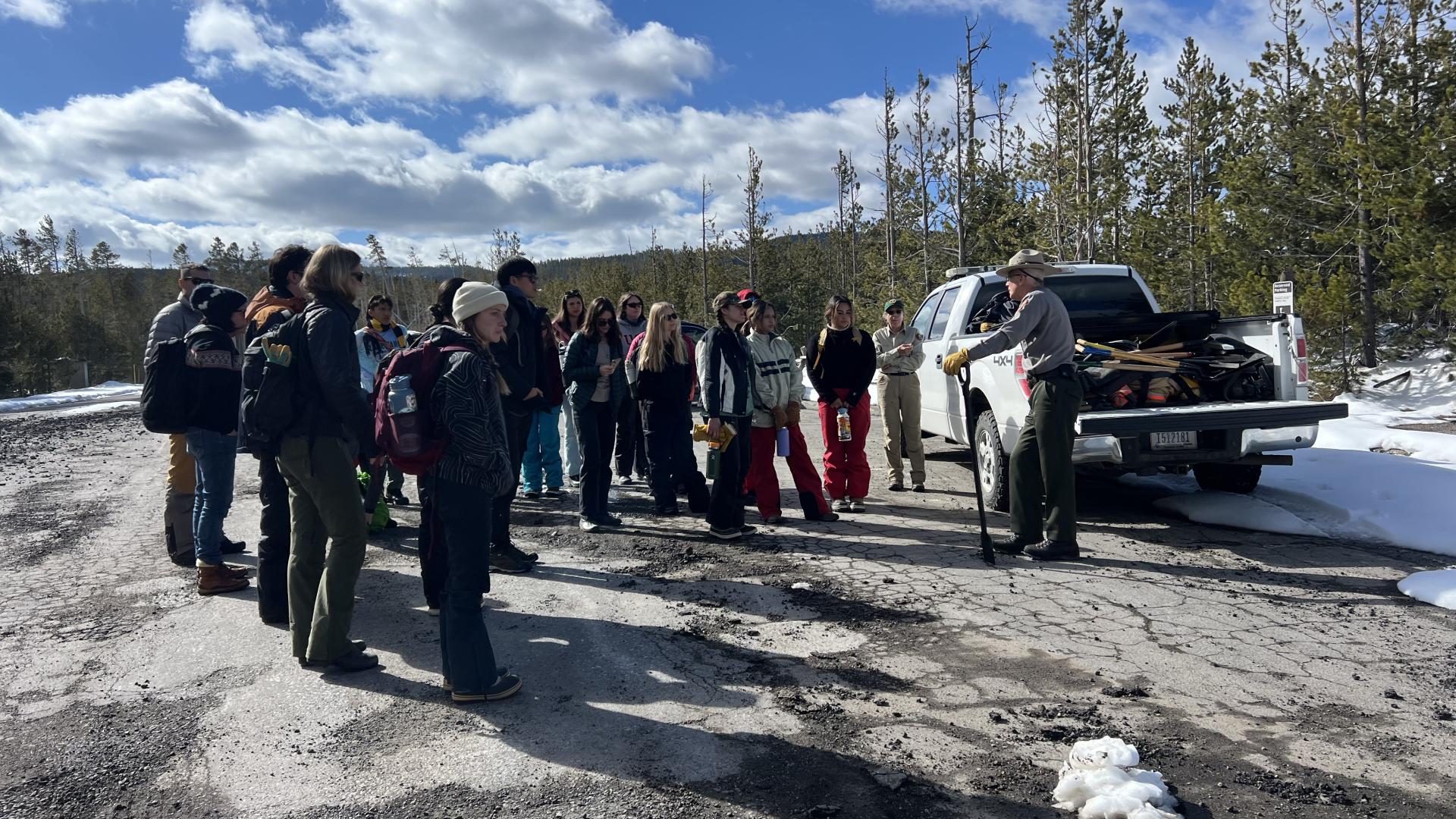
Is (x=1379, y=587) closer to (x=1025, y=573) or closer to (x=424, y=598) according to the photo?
(x=1025, y=573)

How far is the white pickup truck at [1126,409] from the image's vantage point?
236 inches

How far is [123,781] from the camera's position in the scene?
3.11 m

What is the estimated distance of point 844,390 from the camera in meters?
7.39

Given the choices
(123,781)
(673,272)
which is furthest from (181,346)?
(673,272)

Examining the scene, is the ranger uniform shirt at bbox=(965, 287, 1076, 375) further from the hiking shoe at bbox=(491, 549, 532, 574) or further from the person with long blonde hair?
the hiking shoe at bbox=(491, 549, 532, 574)

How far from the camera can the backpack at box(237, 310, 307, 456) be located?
3.94m

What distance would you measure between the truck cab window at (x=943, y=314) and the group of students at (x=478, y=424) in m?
0.89

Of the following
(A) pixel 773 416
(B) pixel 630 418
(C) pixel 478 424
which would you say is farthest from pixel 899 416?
(C) pixel 478 424

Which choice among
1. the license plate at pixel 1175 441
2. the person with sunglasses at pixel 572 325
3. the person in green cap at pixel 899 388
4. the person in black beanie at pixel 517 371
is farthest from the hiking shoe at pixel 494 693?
the person with sunglasses at pixel 572 325

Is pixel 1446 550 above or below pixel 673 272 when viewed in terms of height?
below

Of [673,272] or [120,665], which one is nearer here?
[120,665]

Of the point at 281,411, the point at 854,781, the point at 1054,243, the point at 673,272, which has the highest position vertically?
the point at 673,272

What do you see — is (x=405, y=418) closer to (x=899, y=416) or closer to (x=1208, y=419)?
(x=1208, y=419)

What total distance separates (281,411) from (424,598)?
69.4 inches
